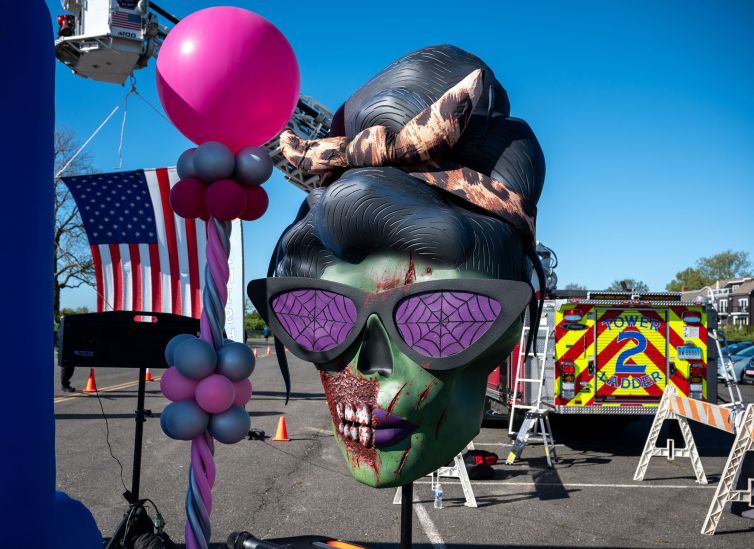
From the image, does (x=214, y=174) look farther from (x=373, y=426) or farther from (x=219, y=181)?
(x=373, y=426)

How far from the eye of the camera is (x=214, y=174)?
175 centimetres

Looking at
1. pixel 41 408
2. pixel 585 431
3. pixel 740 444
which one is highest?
pixel 41 408

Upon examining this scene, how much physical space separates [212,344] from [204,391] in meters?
0.15

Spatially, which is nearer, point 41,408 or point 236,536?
point 41,408

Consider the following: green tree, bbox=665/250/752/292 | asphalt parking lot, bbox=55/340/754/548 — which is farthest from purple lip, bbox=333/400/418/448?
green tree, bbox=665/250/752/292

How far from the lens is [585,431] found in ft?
33.6

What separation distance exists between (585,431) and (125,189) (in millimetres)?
7843

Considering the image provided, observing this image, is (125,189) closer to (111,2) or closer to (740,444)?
(111,2)

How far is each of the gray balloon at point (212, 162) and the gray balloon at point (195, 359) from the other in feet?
1.53

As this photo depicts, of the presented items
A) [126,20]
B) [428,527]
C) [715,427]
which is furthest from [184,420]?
[126,20]

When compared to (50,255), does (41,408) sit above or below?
below

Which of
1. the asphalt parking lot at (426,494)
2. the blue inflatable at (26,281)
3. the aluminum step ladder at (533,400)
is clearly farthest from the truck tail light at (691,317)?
the blue inflatable at (26,281)

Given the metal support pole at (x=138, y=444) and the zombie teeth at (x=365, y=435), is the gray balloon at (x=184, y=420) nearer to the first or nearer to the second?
the zombie teeth at (x=365, y=435)

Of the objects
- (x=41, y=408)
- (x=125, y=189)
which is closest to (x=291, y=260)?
(x=41, y=408)
